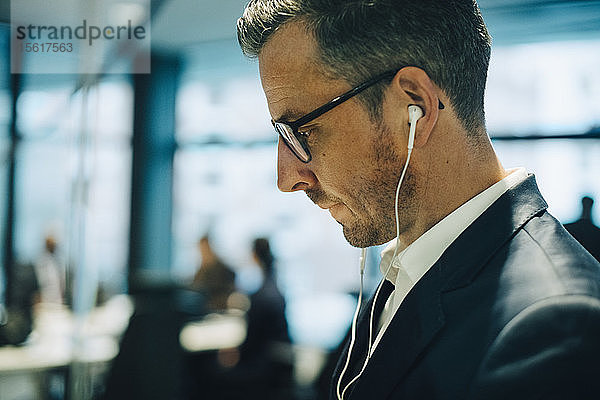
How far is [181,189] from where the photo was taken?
19.3ft

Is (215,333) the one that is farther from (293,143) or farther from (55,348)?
(293,143)

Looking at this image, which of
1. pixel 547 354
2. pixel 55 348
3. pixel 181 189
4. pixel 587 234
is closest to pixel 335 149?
pixel 547 354

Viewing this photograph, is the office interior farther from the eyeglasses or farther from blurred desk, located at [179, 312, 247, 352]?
Result: the eyeglasses

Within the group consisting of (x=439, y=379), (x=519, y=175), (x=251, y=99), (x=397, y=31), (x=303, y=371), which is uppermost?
(x=251, y=99)

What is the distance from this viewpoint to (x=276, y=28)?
3.37ft

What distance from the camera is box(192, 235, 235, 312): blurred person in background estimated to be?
5.28 m

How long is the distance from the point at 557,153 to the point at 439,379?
3.05 m

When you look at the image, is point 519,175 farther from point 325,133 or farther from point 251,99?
point 251,99

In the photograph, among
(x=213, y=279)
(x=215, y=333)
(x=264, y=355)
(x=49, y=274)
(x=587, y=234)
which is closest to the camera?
(x=587, y=234)

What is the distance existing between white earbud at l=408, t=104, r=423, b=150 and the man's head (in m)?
0.02

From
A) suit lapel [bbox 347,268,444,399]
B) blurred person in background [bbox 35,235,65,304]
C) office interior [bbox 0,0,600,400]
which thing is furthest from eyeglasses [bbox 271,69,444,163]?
blurred person in background [bbox 35,235,65,304]

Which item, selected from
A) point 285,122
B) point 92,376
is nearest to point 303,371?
point 92,376

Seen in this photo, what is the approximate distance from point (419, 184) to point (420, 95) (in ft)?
0.47

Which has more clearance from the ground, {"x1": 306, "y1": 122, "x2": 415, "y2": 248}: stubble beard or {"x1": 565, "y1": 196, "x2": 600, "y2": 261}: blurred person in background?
{"x1": 306, "y1": 122, "x2": 415, "y2": 248}: stubble beard
